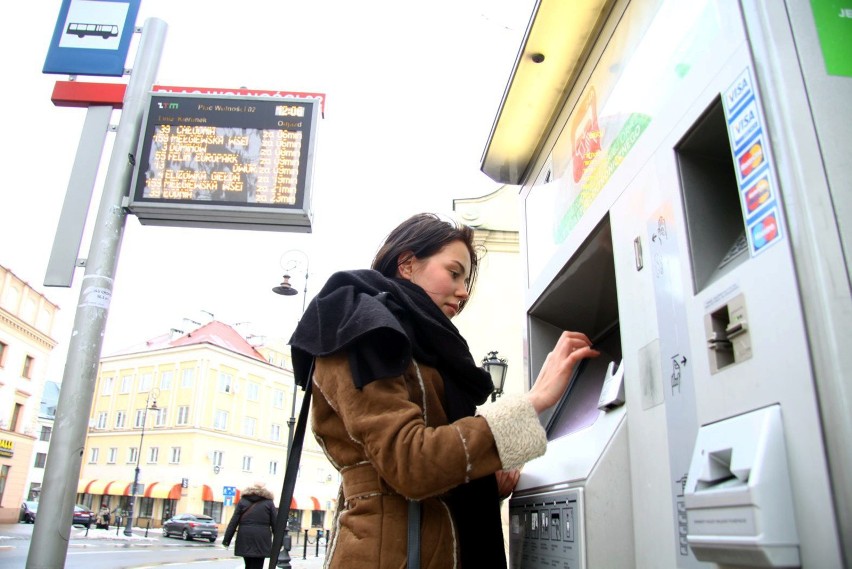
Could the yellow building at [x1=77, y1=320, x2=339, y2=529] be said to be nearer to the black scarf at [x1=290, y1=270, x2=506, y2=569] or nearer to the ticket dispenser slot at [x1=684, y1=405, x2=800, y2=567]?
the black scarf at [x1=290, y1=270, x2=506, y2=569]

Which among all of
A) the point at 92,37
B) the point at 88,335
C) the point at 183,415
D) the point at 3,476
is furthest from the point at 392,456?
the point at 183,415

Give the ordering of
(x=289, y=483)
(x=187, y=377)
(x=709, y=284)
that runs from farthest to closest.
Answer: (x=187, y=377) < (x=289, y=483) < (x=709, y=284)

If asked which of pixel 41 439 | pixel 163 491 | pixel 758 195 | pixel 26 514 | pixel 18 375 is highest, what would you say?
pixel 18 375

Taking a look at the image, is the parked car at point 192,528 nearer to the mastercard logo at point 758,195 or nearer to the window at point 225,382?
the window at point 225,382

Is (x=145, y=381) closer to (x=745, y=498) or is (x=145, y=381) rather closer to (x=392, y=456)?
(x=392, y=456)

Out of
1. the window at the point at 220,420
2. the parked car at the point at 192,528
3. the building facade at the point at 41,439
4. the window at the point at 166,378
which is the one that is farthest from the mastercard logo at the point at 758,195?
the building facade at the point at 41,439

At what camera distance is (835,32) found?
0.85m

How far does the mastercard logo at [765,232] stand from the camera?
0.79 metres

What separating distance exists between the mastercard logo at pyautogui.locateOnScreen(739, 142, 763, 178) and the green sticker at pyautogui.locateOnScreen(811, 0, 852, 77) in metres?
0.13

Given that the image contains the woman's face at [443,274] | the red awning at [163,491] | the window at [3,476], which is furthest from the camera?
the red awning at [163,491]

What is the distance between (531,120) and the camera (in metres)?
2.11

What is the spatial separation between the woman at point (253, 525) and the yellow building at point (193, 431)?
28.5 metres

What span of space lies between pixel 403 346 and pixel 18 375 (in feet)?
110

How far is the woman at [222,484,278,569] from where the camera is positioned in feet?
24.9
